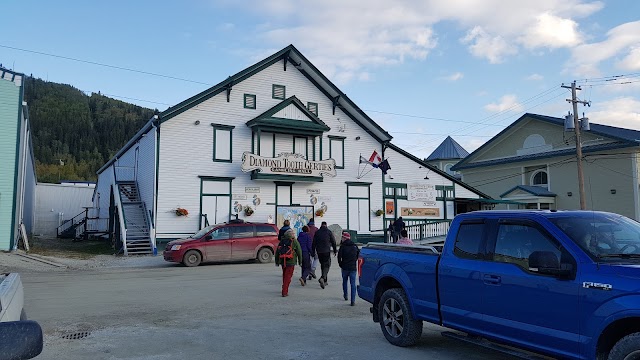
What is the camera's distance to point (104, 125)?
440ft

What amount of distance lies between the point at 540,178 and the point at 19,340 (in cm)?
4425

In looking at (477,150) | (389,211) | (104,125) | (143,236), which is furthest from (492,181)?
(104,125)

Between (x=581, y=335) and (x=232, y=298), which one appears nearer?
(x=581, y=335)

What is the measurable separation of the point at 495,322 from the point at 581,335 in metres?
1.05

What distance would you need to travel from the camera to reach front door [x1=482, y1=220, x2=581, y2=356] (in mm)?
5027

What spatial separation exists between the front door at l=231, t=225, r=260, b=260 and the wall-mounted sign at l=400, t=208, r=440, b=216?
15.1 m

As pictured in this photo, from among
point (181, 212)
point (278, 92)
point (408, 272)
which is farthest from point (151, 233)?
point (408, 272)

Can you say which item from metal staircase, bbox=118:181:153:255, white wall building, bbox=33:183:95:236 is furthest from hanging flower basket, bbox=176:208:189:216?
white wall building, bbox=33:183:95:236

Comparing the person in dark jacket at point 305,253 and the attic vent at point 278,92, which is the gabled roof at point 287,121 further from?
the person in dark jacket at point 305,253

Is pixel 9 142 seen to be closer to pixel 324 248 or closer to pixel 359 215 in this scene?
pixel 324 248

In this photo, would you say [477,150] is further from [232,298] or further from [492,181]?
[232,298]

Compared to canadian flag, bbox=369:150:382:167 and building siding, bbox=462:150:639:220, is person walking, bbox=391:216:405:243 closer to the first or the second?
canadian flag, bbox=369:150:382:167

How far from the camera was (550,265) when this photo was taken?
5.03 metres

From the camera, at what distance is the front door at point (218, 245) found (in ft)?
66.1
